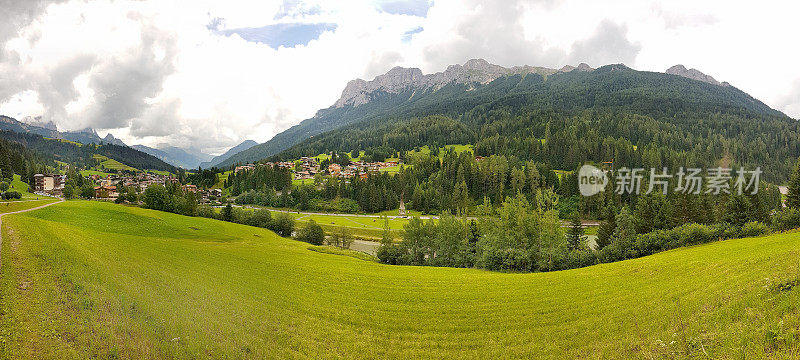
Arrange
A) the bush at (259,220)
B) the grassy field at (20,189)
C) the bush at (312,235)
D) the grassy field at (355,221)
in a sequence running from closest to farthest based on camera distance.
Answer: the grassy field at (20,189)
the bush at (312,235)
the bush at (259,220)
the grassy field at (355,221)

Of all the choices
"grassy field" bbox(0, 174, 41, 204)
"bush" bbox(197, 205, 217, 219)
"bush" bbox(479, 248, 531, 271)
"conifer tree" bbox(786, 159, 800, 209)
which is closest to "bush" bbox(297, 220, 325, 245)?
"bush" bbox(197, 205, 217, 219)

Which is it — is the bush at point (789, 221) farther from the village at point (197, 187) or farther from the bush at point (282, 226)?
the village at point (197, 187)

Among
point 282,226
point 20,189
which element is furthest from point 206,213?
point 20,189

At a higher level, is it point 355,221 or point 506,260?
point 506,260

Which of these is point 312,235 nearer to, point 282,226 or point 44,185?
point 282,226

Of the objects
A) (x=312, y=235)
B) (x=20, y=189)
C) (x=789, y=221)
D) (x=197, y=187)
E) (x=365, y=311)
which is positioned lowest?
(x=312, y=235)

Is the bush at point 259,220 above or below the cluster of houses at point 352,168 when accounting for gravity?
below

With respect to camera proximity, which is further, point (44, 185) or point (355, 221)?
point (44, 185)

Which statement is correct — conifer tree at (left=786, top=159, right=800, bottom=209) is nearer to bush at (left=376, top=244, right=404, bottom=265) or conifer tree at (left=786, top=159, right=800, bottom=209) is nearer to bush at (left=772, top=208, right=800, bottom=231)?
bush at (left=772, top=208, right=800, bottom=231)

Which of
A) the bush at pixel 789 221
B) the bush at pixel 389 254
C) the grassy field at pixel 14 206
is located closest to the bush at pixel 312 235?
the bush at pixel 389 254

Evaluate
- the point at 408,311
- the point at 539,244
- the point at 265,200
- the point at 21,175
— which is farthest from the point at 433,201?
the point at 21,175
